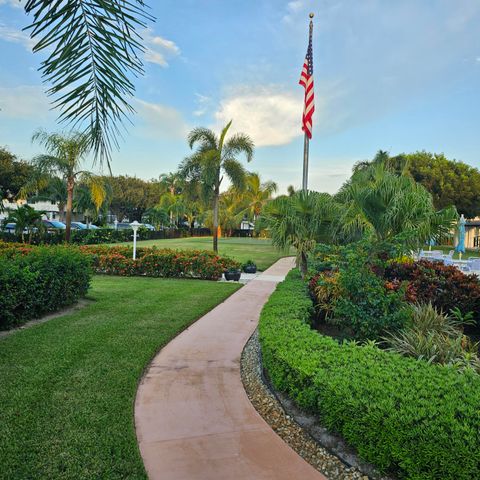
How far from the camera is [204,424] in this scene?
3480 millimetres

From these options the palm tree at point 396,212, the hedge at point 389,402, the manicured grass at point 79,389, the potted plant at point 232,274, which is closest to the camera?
the hedge at point 389,402

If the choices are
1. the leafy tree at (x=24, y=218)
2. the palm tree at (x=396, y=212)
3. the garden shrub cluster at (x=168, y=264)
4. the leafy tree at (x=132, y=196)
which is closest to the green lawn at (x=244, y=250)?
the garden shrub cluster at (x=168, y=264)

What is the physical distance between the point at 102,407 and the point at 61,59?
3298 millimetres

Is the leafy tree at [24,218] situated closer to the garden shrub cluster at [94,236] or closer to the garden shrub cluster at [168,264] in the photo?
the garden shrub cluster at [94,236]

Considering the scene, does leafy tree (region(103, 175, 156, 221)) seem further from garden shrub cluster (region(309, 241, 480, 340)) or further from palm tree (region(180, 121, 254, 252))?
garden shrub cluster (region(309, 241, 480, 340))

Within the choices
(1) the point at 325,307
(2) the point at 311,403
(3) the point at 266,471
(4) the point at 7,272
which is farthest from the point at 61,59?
(4) the point at 7,272

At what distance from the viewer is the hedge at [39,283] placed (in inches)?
244

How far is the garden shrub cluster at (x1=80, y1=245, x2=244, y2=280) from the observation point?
12.8m

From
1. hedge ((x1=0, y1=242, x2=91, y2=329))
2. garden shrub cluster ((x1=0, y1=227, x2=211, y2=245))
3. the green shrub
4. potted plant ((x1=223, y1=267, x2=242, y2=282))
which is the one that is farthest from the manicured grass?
garden shrub cluster ((x1=0, y1=227, x2=211, y2=245))

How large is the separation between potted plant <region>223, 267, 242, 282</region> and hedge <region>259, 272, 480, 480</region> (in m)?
8.61

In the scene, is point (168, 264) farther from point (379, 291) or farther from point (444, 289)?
point (379, 291)

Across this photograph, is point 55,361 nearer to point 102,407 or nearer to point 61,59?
point 102,407

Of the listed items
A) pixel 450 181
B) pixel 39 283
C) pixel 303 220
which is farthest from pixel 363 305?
pixel 450 181

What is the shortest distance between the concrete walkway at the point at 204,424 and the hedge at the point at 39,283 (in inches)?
107
